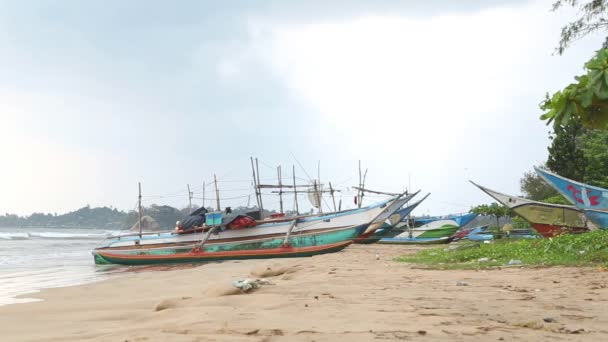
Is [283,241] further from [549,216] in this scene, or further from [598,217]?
[598,217]

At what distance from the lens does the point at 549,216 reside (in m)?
15.4

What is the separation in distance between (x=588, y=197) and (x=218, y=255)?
13345mm

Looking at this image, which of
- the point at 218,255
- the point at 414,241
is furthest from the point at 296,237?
the point at 414,241

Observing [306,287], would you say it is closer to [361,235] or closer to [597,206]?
[597,206]

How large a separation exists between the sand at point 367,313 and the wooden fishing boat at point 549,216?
852cm

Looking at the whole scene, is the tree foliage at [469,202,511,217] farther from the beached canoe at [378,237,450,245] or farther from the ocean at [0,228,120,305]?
the ocean at [0,228,120,305]

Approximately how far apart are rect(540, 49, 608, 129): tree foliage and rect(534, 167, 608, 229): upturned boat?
27.2 feet

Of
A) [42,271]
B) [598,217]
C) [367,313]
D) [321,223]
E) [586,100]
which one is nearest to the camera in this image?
[367,313]

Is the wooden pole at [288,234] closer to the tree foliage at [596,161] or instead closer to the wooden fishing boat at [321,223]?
the wooden fishing boat at [321,223]

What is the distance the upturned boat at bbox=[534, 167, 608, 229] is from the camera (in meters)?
13.9

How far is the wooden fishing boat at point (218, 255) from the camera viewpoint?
19906mm

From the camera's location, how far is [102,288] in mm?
10336

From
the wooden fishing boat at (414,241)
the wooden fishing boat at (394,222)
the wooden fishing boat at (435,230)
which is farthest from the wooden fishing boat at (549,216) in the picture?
the wooden fishing boat at (394,222)

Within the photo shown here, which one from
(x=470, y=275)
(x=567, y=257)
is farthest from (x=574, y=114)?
(x=567, y=257)
